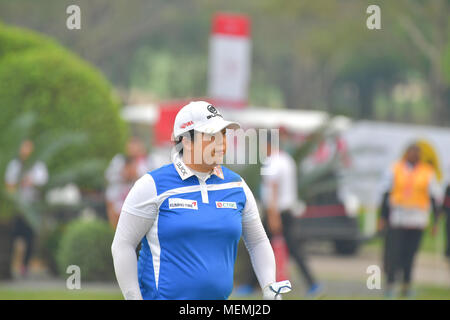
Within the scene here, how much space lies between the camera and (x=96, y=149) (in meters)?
14.6

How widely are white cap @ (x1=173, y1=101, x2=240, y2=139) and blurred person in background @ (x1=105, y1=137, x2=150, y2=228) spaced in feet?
24.8

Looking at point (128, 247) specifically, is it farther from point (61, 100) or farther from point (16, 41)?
point (16, 41)

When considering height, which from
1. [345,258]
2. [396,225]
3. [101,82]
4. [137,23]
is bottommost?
[345,258]

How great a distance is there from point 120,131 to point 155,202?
1069 centimetres

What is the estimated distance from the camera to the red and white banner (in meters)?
13.6

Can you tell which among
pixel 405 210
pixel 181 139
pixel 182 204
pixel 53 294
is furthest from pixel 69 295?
pixel 182 204

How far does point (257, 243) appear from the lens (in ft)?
15.1

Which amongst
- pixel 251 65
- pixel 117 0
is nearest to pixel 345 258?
pixel 117 0

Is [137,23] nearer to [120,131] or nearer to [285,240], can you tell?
[120,131]

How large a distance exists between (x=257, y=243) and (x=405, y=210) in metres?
7.24

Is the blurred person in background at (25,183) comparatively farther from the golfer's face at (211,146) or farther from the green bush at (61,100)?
the golfer's face at (211,146)

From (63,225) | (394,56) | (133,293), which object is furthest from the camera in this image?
(394,56)

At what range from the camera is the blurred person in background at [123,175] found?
12.0 meters

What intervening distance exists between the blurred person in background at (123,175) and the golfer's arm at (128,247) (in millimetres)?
7646
